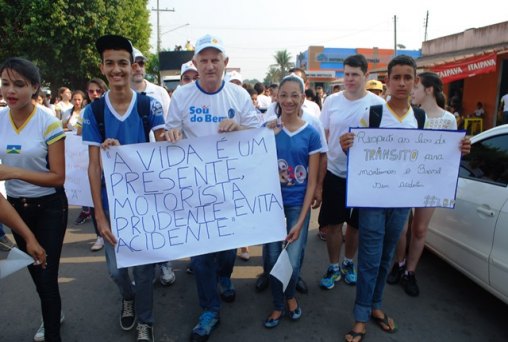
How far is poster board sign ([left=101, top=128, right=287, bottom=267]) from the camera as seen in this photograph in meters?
2.62

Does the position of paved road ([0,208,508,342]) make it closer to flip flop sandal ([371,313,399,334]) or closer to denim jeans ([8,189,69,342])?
flip flop sandal ([371,313,399,334])

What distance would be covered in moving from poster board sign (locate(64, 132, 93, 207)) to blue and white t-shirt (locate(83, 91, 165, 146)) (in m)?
1.68

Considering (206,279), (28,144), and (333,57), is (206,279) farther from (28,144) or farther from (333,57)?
(333,57)

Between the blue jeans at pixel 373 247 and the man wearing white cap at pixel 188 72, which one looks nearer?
the blue jeans at pixel 373 247

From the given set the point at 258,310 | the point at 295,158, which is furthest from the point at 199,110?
the point at 258,310

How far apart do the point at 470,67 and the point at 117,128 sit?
14.2 m

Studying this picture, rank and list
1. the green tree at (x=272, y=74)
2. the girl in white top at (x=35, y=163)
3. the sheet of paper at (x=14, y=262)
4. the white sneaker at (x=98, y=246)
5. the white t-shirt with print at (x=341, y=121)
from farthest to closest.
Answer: the green tree at (x=272, y=74), the white sneaker at (x=98, y=246), the white t-shirt with print at (x=341, y=121), the girl in white top at (x=35, y=163), the sheet of paper at (x=14, y=262)

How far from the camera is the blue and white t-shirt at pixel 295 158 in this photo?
9.25 feet

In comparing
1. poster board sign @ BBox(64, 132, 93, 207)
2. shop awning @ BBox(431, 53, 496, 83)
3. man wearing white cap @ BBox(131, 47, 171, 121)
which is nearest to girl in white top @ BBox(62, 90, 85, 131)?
poster board sign @ BBox(64, 132, 93, 207)

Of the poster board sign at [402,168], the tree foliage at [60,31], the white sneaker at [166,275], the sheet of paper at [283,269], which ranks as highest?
the tree foliage at [60,31]

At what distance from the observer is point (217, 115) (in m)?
2.82

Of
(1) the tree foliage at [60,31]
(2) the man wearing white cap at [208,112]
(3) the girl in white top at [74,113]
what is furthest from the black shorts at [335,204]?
(1) the tree foliage at [60,31]

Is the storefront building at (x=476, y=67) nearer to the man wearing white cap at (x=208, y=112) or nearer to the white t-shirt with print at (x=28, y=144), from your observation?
the man wearing white cap at (x=208, y=112)

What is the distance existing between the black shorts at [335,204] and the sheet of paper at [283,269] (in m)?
0.99
